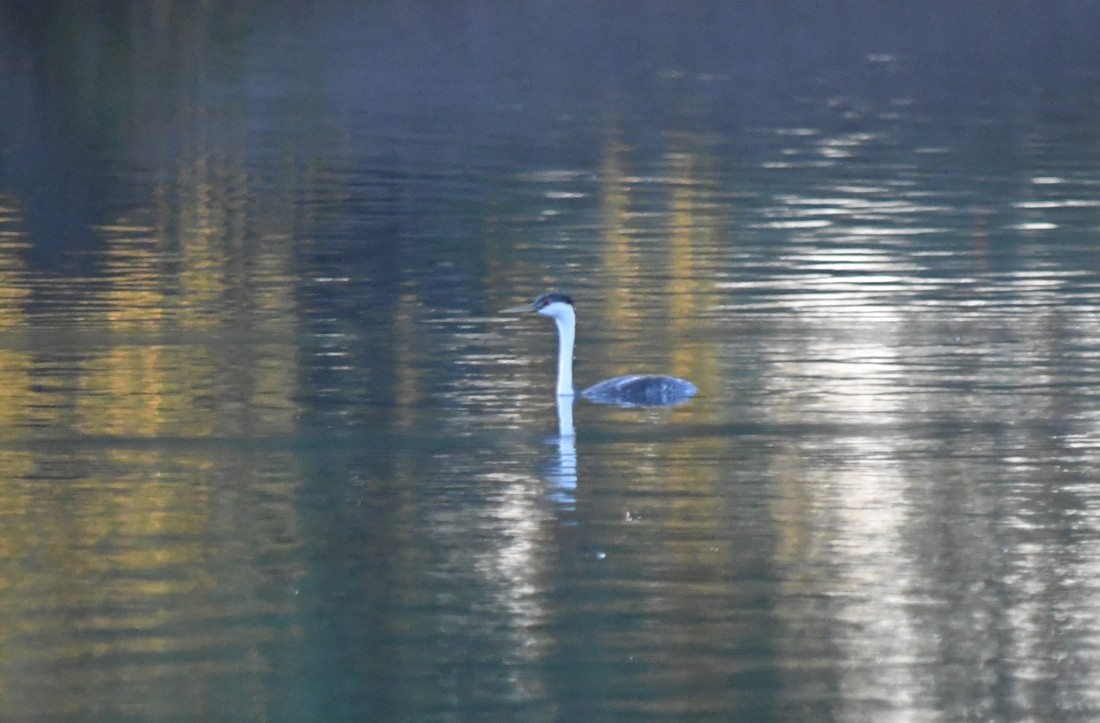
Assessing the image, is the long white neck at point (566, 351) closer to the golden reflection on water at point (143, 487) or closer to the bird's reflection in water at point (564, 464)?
the bird's reflection in water at point (564, 464)

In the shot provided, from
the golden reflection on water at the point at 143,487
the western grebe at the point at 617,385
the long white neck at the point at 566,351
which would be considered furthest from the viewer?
the long white neck at the point at 566,351

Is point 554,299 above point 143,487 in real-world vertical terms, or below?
above

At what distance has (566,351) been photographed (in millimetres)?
19062

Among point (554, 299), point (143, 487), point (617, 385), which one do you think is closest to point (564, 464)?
point (617, 385)

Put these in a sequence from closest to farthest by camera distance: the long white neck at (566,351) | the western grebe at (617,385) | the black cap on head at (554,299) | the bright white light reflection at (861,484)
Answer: the bright white light reflection at (861,484) < the western grebe at (617,385) < the long white neck at (566,351) < the black cap on head at (554,299)

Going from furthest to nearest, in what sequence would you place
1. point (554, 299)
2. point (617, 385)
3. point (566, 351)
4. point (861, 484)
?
point (554, 299) < point (566, 351) < point (617, 385) < point (861, 484)

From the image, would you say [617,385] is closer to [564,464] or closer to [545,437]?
[545,437]

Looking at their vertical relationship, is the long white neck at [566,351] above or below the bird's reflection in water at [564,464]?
above

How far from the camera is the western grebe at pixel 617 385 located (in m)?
18.7

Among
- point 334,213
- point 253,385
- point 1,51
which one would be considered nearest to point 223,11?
point 1,51

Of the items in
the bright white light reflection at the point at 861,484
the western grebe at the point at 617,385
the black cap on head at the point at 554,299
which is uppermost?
the black cap on head at the point at 554,299

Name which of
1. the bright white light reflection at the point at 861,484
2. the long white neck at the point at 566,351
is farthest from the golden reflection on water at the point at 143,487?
the bright white light reflection at the point at 861,484

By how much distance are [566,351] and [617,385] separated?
1.72ft

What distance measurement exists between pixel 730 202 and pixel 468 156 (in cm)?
899
